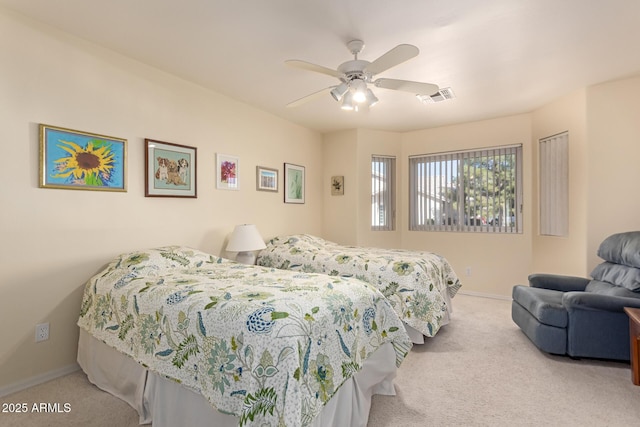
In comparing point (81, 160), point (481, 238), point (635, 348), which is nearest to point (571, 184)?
point (481, 238)

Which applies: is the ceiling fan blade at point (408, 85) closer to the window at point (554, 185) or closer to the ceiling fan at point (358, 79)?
the ceiling fan at point (358, 79)

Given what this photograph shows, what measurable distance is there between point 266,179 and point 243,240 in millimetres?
1075

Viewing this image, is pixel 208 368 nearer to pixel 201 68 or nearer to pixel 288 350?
pixel 288 350

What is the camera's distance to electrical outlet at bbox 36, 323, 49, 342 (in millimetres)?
2248

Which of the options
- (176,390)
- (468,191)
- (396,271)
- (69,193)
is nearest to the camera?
(176,390)

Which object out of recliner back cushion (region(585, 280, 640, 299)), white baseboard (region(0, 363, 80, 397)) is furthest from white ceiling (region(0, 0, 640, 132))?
Answer: white baseboard (region(0, 363, 80, 397))

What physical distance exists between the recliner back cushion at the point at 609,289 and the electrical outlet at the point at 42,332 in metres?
4.42

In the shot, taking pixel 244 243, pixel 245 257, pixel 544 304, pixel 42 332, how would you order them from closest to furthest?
pixel 42 332 → pixel 544 304 → pixel 244 243 → pixel 245 257

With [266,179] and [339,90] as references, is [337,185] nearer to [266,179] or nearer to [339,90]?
[266,179]

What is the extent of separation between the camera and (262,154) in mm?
4086

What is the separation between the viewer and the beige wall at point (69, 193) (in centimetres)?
212

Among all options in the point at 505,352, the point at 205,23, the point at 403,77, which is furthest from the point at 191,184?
the point at 505,352

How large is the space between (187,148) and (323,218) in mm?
2606

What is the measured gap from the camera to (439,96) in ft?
11.5
